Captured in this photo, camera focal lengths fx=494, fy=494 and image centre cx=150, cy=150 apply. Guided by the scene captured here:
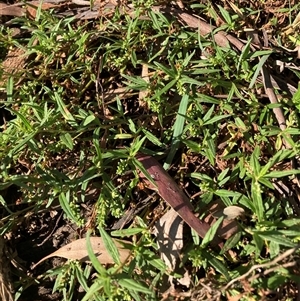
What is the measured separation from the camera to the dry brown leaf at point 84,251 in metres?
2.66

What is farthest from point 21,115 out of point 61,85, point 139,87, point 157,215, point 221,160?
point 221,160

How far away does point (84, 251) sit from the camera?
9.06 ft

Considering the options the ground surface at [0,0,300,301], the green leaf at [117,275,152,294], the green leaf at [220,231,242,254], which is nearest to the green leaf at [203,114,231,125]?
the ground surface at [0,0,300,301]

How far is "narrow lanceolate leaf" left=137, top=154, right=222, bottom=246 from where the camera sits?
2.65 meters

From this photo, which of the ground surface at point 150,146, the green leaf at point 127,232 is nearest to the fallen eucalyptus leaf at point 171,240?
the ground surface at point 150,146

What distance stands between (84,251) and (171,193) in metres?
0.59

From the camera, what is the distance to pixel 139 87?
2.88 meters

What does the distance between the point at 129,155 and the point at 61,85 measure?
730mm

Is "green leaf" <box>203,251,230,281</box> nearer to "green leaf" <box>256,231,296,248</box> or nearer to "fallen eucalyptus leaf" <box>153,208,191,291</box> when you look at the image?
"fallen eucalyptus leaf" <box>153,208,191,291</box>

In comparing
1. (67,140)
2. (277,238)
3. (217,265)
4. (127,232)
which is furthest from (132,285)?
(67,140)

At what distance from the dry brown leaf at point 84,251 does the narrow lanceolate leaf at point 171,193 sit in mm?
337

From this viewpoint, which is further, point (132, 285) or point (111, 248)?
point (111, 248)

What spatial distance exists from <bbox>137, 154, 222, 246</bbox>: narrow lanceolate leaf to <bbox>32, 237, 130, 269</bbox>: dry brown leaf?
337mm

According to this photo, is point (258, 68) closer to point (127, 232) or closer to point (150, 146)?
point (150, 146)
